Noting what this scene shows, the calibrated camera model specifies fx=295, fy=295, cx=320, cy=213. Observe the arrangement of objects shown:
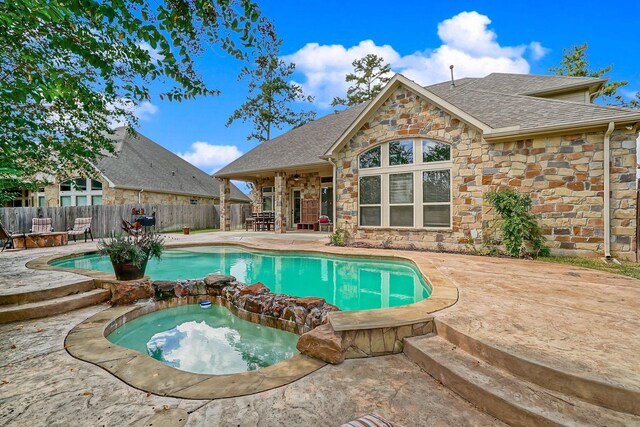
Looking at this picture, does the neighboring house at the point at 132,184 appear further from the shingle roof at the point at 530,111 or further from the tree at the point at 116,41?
the shingle roof at the point at 530,111

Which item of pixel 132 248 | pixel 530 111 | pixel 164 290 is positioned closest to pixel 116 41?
pixel 132 248

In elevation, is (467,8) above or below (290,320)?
above

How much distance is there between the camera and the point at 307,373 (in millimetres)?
2418

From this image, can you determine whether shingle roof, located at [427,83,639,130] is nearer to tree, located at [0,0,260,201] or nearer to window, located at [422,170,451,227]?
window, located at [422,170,451,227]

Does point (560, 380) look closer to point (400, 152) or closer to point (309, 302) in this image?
point (309, 302)

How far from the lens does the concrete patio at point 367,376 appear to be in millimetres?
1890

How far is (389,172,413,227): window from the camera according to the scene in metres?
8.97

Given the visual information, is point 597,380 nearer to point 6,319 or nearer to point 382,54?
point 6,319

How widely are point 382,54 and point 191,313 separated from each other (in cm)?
2479

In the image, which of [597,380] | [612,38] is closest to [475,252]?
[597,380]

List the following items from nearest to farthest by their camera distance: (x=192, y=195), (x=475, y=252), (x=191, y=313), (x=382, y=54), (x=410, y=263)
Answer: (x=191, y=313) < (x=410, y=263) < (x=475, y=252) < (x=192, y=195) < (x=382, y=54)

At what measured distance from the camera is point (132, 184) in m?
16.3

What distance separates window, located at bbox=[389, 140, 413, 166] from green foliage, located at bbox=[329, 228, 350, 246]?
8.89 feet

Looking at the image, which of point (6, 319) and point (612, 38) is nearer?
point (6, 319)
